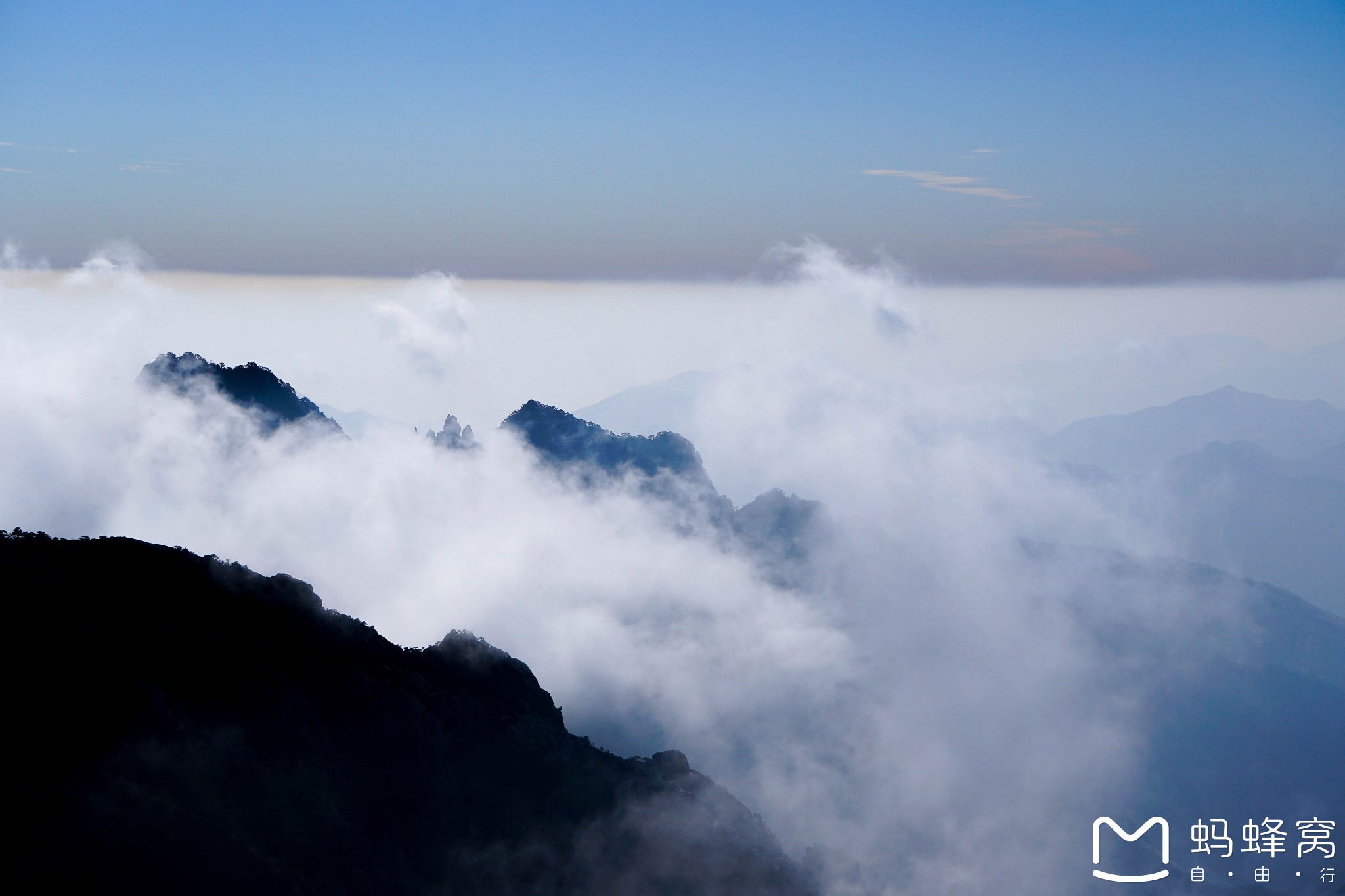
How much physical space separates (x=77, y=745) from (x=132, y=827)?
20.9ft

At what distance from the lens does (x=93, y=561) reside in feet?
168

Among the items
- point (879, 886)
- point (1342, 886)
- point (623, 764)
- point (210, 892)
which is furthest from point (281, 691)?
point (1342, 886)

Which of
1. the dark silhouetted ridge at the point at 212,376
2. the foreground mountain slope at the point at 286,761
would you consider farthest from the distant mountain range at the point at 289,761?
the dark silhouetted ridge at the point at 212,376

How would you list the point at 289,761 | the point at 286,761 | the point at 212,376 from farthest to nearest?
the point at 212,376 < the point at 289,761 < the point at 286,761

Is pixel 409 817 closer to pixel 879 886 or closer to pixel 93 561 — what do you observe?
pixel 93 561

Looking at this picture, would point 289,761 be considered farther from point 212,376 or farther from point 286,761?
point 212,376

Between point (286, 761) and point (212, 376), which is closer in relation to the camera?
point (286, 761)

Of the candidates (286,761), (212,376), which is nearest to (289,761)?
(286,761)

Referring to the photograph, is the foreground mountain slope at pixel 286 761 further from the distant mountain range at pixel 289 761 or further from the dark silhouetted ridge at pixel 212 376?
the dark silhouetted ridge at pixel 212 376

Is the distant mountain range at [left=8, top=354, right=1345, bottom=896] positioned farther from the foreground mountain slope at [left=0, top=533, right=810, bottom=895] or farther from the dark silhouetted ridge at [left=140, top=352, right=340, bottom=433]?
the dark silhouetted ridge at [left=140, top=352, right=340, bottom=433]

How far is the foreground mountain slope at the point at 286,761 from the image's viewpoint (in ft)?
129

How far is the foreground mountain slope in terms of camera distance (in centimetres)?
3941

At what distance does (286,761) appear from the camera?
49219mm

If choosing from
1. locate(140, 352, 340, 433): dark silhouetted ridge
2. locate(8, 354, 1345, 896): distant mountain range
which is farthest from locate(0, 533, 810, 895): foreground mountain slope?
locate(140, 352, 340, 433): dark silhouetted ridge
